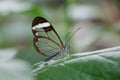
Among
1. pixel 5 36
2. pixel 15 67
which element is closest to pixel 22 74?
pixel 15 67

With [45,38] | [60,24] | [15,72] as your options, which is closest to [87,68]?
[15,72]

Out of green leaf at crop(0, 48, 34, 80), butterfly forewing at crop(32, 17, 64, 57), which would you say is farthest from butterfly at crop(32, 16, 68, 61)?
green leaf at crop(0, 48, 34, 80)

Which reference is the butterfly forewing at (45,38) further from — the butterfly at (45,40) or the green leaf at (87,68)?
the green leaf at (87,68)

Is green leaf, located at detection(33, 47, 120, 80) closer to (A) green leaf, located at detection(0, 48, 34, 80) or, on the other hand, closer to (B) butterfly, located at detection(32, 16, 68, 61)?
(A) green leaf, located at detection(0, 48, 34, 80)

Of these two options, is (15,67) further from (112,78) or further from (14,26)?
(14,26)

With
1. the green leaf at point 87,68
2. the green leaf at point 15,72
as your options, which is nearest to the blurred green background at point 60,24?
the green leaf at point 87,68

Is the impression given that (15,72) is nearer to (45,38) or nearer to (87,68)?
(87,68)
